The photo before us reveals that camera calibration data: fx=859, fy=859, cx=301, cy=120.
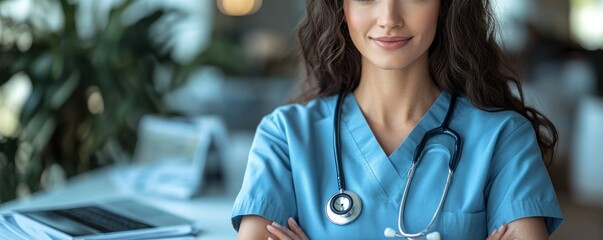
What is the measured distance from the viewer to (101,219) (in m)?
1.78

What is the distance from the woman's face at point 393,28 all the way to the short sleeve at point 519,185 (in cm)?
23

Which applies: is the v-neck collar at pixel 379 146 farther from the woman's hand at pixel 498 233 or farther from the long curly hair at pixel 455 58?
the woman's hand at pixel 498 233

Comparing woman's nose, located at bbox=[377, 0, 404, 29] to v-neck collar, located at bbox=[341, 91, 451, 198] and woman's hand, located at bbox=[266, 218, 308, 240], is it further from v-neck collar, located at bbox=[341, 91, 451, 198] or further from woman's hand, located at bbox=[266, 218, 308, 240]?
woman's hand, located at bbox=[266, 218, 308, 240]

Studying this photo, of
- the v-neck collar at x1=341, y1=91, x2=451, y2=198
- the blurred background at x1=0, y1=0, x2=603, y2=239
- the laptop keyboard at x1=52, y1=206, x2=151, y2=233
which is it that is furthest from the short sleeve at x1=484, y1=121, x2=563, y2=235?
the blurred background at x1=0, y1=0, x2=603, y2=239

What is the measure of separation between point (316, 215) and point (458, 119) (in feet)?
1.06

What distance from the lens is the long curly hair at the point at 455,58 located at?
1.54 metres

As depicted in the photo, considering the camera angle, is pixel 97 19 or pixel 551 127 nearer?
pixel 551 127

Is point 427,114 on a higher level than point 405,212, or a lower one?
higher

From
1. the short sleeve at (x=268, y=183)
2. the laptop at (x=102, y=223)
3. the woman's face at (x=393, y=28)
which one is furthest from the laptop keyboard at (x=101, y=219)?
the woman's face at (x=393, y=28)

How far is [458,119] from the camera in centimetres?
157

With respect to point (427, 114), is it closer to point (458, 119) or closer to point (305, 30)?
point (458, 119)

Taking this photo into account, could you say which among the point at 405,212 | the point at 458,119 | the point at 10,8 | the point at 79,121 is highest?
the point at 10,8

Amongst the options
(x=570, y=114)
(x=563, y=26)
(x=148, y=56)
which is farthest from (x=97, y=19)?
(x=563, y=26)

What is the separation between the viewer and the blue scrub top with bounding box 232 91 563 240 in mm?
1454
